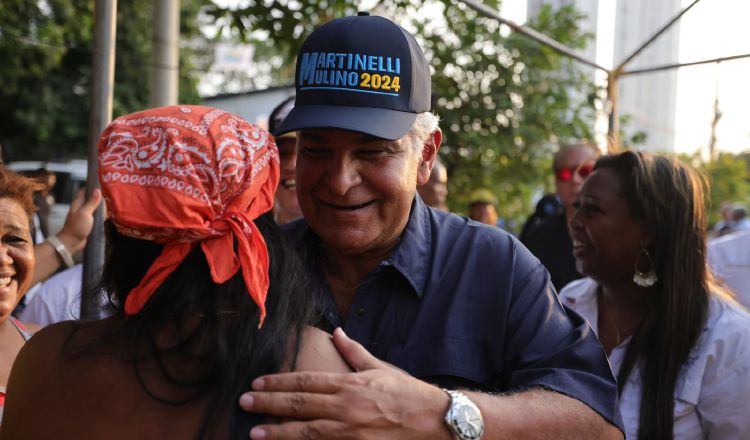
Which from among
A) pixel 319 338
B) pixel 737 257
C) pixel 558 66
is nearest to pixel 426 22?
pixel 558 66

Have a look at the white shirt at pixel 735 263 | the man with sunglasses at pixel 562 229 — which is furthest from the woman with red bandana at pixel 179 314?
the man with sunglasses at pixel 562 229

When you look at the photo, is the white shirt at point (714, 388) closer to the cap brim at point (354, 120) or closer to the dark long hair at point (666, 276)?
the dark long hair at point (666, 276)

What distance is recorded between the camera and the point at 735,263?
437cm

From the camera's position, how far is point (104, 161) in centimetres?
167

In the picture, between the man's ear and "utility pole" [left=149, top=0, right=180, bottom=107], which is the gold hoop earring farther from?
"utility pole" [left=149, top=0, right=180, bottom=107]

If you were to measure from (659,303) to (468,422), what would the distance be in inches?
63.9

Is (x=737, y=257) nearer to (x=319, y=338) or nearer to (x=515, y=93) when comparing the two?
(x=319, y=338)

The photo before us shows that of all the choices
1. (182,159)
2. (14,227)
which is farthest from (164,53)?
(182,159)

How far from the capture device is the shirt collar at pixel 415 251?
236cm

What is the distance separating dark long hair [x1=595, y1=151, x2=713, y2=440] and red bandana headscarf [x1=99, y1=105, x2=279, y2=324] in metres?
1.87

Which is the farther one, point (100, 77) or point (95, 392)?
point (100, 77)

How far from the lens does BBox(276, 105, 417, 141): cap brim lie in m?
2.23

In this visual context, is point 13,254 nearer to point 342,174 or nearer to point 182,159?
point 342,174

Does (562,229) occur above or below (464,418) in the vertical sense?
above
